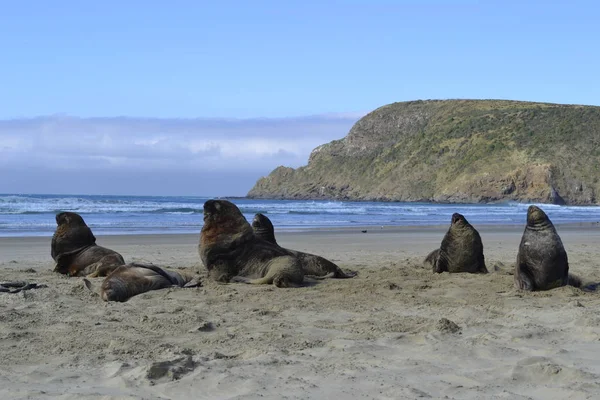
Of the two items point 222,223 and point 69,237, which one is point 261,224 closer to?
point 222,223

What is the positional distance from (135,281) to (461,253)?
16.5 feet

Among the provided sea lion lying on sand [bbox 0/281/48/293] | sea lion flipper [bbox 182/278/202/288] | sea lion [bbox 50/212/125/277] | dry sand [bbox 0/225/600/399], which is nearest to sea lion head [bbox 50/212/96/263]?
sea lion [bbox 50/212/125/277]

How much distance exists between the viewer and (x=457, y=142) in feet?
300

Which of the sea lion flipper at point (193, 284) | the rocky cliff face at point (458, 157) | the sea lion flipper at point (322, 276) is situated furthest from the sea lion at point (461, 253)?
the rocky cliff face at point (458, 157)

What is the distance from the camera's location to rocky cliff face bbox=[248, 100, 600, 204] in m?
78.3

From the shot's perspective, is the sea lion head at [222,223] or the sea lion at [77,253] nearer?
the sea lion head at [222,223]

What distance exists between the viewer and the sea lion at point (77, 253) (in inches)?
419

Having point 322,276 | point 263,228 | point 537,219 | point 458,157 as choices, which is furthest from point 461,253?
point 458,157

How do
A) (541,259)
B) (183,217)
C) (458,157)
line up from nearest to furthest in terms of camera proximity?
(541,259)
(183,217)
(458,157)

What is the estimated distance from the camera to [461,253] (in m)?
11.2

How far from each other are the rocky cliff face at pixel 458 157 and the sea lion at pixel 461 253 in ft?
218

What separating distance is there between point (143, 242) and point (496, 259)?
28.1 feet

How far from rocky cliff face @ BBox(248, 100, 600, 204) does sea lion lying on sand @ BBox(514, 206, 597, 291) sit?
68.3 meters

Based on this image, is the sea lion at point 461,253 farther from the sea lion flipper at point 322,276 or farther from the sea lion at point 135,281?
the sea lion at point 135,281
